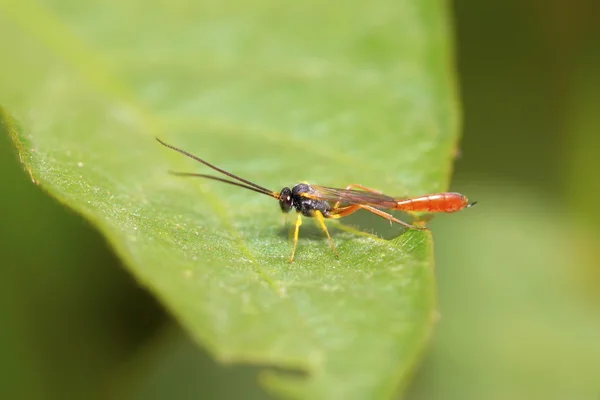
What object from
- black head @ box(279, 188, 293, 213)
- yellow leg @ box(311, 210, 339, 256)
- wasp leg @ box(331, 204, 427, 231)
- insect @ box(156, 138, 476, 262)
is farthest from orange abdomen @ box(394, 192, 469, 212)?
black head @ box(279, 188, 293, 213)

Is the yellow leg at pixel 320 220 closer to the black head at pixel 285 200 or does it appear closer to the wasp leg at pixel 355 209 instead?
the wasp leg at pixel 355 209

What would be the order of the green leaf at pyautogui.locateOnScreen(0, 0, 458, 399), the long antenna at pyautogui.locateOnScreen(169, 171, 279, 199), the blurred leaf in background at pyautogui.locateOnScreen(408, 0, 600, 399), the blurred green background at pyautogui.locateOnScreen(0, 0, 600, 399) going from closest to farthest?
the green leaf at pyautogui.locateOnScreen(0, 0, 458, 399) → the long antenna at pyautogui.locateOnScreen(169, 171, 279, 199) → the blurred green background at pyautogui.locateOnScreen(0, 0, 600, 399) → the blurred leaf in background at pyautogui.locateOnScreen(408, 0, 600, 399)

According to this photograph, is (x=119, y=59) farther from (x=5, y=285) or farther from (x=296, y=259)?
(x=296, y=259)

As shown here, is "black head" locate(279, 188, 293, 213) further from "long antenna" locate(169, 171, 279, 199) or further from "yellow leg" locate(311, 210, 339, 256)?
"yellow leg" locate(311, 210, 339, 256)

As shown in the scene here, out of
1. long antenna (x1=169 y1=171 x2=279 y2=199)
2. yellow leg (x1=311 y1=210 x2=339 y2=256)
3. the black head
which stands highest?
yellow leg (x1=311 y1=210 x2=339 y2=256)

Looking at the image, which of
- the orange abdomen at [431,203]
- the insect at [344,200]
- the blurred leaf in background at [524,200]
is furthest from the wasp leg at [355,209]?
the blurred leaf in background at [524,200]
